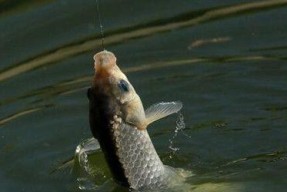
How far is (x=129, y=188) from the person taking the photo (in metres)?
6.63

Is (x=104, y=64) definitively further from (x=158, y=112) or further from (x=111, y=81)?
(x=158, y=112)

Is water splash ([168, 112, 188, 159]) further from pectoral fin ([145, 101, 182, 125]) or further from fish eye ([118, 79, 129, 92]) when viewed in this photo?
fish eye ([118, 79, 129, 92])

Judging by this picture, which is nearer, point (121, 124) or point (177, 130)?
point (121, 124)

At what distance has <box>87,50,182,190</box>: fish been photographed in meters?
6.52

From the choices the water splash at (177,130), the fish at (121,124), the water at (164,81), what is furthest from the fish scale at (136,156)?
the water splash at (177,130)

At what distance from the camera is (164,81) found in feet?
27.1

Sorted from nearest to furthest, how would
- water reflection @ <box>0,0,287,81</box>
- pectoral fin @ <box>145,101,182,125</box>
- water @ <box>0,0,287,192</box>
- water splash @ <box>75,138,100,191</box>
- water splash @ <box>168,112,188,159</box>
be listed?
pectoral fin @ <box>145,101,182,125</box> → water splash @ <box>75,138,100,191</box> → water @ <box>0,0,287,192</box> → water splash @ <box>168,112,188,159</box> → water reflection @ <box>0,0,287,81</box>

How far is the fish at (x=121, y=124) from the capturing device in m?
6.52

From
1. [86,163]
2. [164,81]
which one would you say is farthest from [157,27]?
[86,163]

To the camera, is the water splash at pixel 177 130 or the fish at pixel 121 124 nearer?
the fish at pixel 121 124

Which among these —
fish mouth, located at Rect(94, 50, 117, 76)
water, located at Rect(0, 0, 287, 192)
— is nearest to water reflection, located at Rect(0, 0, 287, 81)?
water, located at Rect(0, 0, 287, 192)

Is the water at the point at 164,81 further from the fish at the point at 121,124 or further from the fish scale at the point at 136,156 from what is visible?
the fish at the point at 121,124

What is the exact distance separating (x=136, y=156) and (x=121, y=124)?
0.21 meters

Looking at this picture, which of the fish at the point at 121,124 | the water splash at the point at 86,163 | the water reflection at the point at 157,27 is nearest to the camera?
the fish at the point at 121,124
